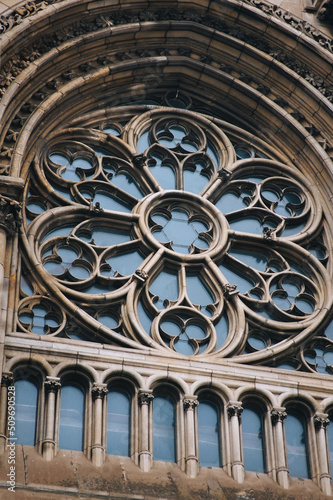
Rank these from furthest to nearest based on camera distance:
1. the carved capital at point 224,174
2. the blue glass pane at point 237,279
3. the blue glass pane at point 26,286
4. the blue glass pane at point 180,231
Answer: the carved capital at point 224,174, the blue glass pane at point 180,231, the blue glass pane at point 237,279, the blue glass pane at point 26,286

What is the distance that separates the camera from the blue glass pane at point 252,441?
19.6 metres

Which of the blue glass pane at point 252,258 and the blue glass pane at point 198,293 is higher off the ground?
the blue glass pane at point 252,258

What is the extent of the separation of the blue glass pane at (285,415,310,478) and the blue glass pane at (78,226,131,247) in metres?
4.84

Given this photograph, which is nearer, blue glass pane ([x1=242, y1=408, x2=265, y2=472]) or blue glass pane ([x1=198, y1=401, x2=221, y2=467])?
blue glass pane ([x1=198, y1=401, x2=221, y2=467])

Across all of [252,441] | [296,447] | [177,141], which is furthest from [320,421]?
[177,141]

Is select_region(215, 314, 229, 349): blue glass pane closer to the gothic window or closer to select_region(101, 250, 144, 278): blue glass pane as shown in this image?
select_region(101, 250, 144, 278): blue glass pane

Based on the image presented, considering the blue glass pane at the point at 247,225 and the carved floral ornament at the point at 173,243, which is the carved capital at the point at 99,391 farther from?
the blue glass pane at the point at 247,225

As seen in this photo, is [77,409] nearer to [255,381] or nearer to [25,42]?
[255,381]

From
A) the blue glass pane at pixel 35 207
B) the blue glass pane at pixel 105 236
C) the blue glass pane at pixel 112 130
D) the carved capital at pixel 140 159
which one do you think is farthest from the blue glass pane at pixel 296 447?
the blue glass pane at pixel 112 130

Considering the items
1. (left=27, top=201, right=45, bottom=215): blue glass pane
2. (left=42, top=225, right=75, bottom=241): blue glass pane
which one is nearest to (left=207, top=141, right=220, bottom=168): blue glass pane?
(left=42, top=225, right=75, bottom=241): blue glass pane

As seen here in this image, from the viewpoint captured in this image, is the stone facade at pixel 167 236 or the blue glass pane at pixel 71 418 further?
the stone facade at pixel 167 236

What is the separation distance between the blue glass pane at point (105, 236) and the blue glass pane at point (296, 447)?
4.84m

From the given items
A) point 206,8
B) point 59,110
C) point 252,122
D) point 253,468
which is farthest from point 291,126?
point 253,468

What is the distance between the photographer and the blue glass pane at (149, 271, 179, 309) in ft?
70.8
